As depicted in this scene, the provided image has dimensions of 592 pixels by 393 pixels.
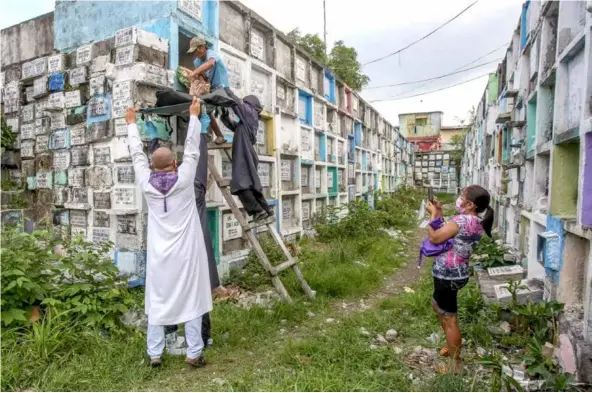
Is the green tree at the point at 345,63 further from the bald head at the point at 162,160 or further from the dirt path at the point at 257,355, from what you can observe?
the bald head at the point at 162,160

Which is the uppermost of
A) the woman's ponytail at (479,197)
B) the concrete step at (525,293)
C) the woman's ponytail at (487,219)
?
the woman's ponytail at (479,197)

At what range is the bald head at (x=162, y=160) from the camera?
255 centimetres

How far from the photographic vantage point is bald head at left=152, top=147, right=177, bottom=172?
2547 mm

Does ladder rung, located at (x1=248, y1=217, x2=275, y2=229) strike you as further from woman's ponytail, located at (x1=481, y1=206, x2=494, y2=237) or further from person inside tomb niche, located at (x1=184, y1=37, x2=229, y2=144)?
woman's ponytail, located at (x1=481, y1=206, x2=494, y2=237)

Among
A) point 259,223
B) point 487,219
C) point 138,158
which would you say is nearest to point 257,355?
point 259,223

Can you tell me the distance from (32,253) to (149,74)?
1.81m

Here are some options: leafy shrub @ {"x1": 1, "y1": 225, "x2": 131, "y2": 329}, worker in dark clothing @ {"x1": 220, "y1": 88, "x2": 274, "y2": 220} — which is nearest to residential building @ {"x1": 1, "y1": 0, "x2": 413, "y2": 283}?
leafy shrub @ {"x1": 1, "y1": 225, "x2": 131, "y2": 329}

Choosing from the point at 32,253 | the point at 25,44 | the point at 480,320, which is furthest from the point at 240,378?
the point at 25,44

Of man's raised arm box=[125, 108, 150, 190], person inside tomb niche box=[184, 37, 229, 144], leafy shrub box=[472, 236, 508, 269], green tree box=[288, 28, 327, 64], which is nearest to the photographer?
man's raised arm box=[125, 108, 150, 190]

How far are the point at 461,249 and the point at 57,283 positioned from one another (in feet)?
9.68

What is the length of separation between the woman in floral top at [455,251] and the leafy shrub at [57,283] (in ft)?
7.56

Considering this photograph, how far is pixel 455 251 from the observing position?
2518 millimetres

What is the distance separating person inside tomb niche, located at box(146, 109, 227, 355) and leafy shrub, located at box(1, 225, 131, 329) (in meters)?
0.46

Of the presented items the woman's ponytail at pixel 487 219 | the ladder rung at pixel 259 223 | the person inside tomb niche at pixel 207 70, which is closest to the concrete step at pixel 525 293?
the woman's ponytail at pixel 487 219
